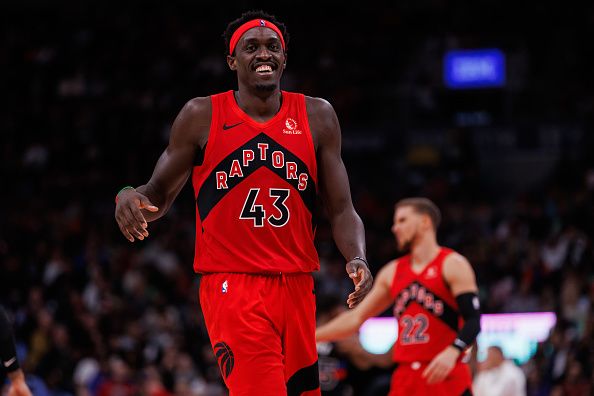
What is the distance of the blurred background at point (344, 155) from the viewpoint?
1492 cm

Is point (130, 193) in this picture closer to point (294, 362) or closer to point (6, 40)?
point (294, 362)

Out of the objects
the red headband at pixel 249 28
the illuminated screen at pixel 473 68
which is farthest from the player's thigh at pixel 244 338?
the illuminated screen at pixel 473 68


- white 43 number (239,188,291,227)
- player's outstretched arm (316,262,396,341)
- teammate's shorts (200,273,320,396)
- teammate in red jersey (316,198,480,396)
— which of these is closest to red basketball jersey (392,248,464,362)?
teammate in red jersey (316,198,480,396)

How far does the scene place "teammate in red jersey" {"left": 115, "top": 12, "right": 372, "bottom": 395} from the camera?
17.3 ft

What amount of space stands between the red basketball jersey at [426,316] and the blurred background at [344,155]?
4.46 meters

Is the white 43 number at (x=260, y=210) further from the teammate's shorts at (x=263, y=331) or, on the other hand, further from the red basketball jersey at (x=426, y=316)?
the red basketball jersey at (x=426, y=316)

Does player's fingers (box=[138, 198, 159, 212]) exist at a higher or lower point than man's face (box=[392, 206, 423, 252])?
higher

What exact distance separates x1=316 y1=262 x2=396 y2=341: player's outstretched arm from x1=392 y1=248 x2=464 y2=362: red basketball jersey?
0.94ft

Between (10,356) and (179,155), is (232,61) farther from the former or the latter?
(10,356)

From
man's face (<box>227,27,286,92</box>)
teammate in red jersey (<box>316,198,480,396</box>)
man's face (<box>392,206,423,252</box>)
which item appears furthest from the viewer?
man's face (<box>392,206,423,252</box>)

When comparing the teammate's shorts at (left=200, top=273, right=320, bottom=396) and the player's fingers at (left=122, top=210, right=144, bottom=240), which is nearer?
the player's fingers at (left=122, top=210, right=144, bottom=240)

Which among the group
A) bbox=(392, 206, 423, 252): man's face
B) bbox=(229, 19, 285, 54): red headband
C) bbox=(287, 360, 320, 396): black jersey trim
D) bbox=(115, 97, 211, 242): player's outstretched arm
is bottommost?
bbox=(287, 360, 320, 396): black jersey trim

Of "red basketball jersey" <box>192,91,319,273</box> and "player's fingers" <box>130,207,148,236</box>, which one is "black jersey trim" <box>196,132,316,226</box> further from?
"player's fingers" <box>130,207,148,236</box>

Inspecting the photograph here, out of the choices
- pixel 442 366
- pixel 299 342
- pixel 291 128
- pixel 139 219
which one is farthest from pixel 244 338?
pixel 442 366
